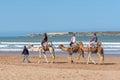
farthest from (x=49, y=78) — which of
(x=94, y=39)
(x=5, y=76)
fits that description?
(x=94, y=39)

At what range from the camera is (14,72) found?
58.9 feet

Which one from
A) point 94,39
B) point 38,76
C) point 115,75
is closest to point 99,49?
point 94,39

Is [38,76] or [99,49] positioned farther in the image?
[99,49]

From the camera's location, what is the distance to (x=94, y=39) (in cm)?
2502

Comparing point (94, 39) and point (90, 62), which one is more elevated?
point (94, 39)

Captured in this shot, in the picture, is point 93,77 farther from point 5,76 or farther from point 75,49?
point 75,49

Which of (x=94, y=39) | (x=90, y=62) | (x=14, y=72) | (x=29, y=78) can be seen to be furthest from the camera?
(x=90, y=62)

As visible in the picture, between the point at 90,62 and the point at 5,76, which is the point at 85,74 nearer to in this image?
the point at 5,76

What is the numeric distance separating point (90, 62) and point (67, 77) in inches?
437

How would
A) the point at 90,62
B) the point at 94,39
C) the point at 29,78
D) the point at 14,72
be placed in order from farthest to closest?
the point at 90,62 → the point at 94,39 → the point at 14,72 → the point at 29,78

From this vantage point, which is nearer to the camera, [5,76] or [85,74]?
[5,76]

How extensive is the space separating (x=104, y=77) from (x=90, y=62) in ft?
34.8

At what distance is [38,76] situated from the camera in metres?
17.0

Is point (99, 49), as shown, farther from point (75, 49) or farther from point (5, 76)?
point (5, 76)
